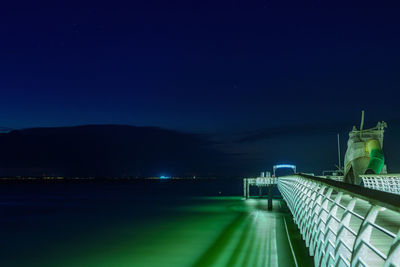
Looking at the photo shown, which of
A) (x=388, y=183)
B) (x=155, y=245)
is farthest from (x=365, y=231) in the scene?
(x=388, y=183)

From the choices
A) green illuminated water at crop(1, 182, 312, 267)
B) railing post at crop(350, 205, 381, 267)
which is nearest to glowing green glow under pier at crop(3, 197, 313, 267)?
green illuminated water at crop(1, 182, 312, 267)

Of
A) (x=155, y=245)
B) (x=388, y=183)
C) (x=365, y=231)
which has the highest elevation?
(x=388, y=183)

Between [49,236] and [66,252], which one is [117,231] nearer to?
[49,236]

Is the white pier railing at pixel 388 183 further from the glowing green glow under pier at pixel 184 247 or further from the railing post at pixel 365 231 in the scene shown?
the railing post at pixel 365 231

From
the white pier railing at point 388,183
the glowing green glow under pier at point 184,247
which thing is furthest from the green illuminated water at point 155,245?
the white pier railing at point 388,183

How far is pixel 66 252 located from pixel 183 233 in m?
6.95

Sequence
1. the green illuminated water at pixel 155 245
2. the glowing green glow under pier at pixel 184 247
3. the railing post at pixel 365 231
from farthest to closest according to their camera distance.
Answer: the green illuminated water at pixel 155 245
the glowing green glow under pier at pixel 184 247
the railing post at pixel 365 231

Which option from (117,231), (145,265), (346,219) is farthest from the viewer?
(117,231)

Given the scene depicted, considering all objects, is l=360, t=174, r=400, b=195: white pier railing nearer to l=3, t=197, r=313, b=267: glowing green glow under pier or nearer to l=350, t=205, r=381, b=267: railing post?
l=3, t=197, r=313, b=267: glowing green glow under pier

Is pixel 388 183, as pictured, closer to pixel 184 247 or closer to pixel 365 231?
pixel 184 247

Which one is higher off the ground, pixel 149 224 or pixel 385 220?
pixel 385 220

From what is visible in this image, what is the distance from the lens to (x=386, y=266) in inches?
88.4

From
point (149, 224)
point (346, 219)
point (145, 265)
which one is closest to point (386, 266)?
→ point (346, 219)

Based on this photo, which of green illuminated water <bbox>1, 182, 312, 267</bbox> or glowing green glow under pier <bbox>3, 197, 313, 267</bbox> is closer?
glowing green glow under pier <bbox>3, 197, 313, 267</bbox>
